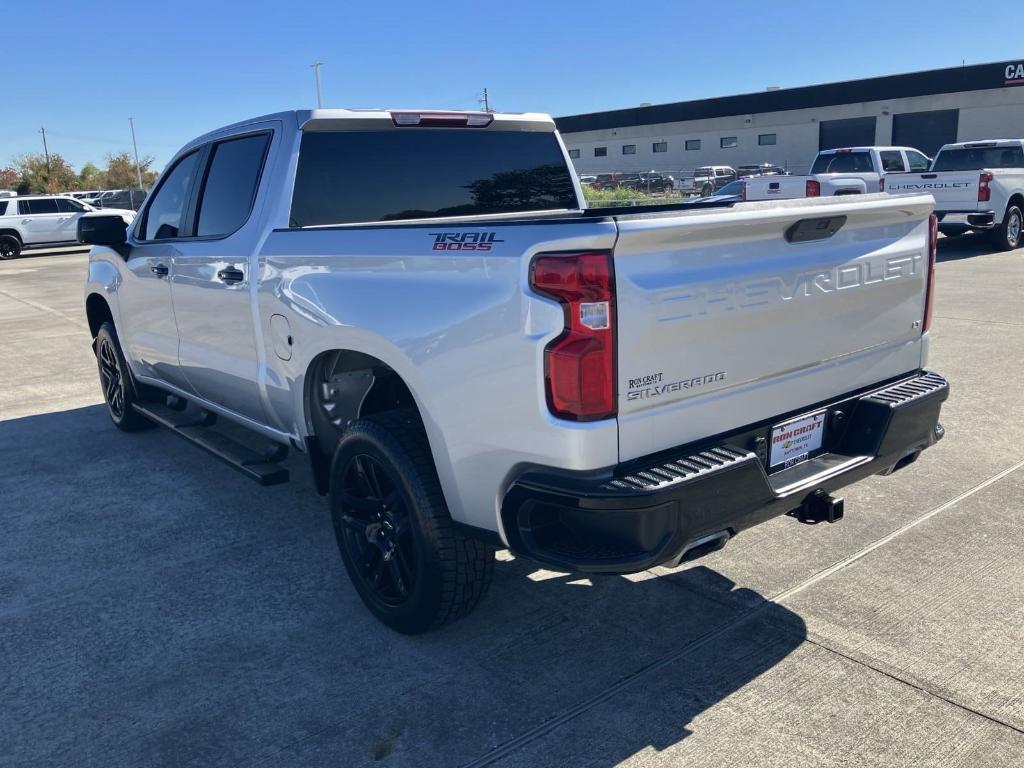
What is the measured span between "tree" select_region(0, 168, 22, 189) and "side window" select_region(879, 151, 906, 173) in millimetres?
76019

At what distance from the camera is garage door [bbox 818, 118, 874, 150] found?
41594mm

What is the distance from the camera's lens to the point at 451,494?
310 centimetres

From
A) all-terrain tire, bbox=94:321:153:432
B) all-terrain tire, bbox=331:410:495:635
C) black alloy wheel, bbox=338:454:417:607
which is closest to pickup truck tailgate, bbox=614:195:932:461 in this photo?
all-terrain tire, bbox=331:410:495:635

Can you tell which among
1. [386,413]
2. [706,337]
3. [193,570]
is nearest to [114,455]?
[193,570]

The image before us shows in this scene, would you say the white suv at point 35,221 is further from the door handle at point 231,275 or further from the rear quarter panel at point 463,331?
the rear quarter panel at point 463,331

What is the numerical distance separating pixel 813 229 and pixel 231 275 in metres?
2.71

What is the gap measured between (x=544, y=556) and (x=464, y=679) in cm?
74

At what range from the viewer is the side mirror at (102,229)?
5.43 meters

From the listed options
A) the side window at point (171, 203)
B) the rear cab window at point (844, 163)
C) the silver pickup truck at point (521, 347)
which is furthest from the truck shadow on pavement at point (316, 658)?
the rear cab window at point (844, 163)

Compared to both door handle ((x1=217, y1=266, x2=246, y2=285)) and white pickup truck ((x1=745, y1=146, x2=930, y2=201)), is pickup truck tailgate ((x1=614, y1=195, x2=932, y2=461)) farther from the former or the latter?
white pickup truck ((x1=745, y1=146, x2=930, y2=201))

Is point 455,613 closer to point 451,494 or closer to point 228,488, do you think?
point 451,494

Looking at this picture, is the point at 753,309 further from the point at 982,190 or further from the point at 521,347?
the point at 982,190

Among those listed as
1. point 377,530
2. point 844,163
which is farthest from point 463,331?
point 844,163

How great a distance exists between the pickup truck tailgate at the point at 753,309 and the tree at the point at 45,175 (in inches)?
3038
